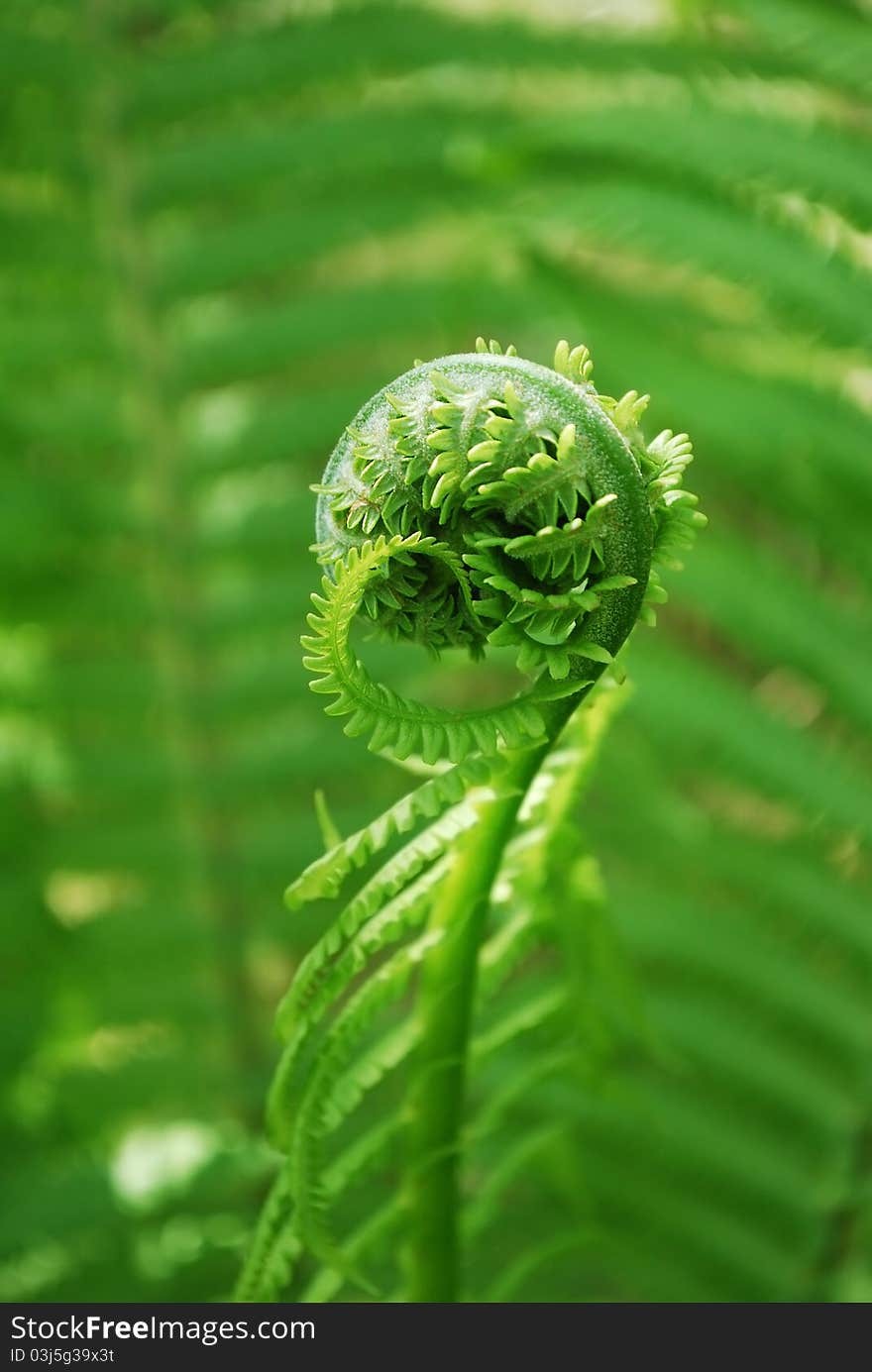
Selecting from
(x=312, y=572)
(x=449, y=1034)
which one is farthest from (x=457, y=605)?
(x=312, y=572)

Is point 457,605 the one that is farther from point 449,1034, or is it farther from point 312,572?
point 312,572

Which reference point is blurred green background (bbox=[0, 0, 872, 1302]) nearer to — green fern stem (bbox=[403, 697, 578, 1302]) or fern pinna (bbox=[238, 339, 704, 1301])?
green fern stem (bbox=[403, 697, 578, 1302])

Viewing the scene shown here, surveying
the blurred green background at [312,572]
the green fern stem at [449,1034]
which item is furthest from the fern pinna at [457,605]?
the blurred green background at [312,572]

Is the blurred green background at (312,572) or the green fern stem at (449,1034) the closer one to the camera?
the green fern stem at (449,1034)

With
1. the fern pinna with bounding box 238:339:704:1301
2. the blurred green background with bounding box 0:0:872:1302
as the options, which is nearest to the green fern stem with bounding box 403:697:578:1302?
the fern pinna with bounding box 238:339:704:1301

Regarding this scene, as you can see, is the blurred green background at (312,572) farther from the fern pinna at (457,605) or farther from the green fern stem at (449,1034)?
the fern pinna at (457,605)

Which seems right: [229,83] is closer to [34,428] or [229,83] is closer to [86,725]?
[34,428]
